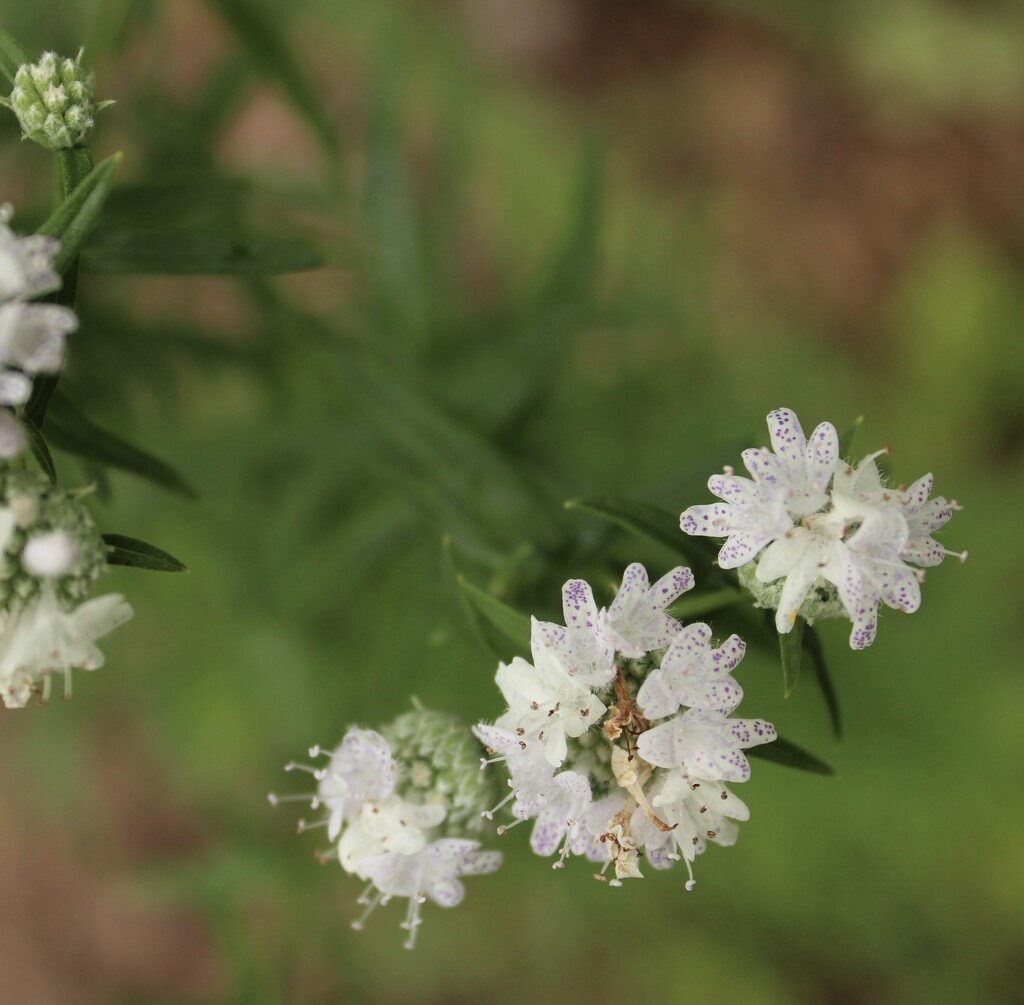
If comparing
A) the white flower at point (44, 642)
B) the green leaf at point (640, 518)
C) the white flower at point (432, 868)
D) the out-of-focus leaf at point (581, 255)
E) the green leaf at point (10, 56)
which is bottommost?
the white flower at point (432, 868)

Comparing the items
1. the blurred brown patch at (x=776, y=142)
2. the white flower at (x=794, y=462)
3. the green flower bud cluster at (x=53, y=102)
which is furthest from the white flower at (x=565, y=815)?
the blurred brown patch at (x=776, y=142)

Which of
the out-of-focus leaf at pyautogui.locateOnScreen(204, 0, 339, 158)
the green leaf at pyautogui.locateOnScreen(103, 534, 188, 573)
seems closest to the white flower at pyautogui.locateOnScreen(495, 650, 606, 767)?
the green leaf at pyautogui.locateOnScreen(103, 534, 188, 573)

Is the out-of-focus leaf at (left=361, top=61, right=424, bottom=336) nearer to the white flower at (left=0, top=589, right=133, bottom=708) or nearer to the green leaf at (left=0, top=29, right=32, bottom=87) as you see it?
the green leaf at (left=0, top=29, right=32, bottom=87)

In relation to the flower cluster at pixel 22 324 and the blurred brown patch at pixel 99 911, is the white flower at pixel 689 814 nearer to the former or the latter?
the flower cluster at pixel 22 324

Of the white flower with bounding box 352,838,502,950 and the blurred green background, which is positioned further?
the blurred green background

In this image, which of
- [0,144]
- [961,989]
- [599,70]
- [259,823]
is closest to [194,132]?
[0,144]

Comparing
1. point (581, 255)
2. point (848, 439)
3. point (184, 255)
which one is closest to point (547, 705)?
point (848, 439)
